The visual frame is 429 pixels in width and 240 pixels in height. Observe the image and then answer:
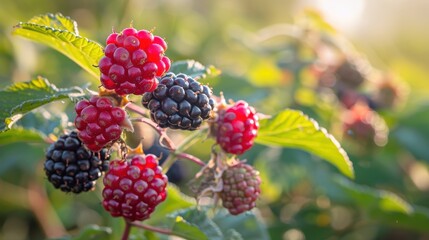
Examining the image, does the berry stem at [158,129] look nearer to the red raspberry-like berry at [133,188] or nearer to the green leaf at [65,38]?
the red raspberry-like berry at [133,188]

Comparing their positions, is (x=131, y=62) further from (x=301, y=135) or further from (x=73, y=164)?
(x=301, y=135)

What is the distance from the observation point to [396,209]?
291 cm

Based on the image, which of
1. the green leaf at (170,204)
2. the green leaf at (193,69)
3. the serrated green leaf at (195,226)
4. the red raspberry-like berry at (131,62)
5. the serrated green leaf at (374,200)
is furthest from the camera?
the serrated green leaf at (374,200)

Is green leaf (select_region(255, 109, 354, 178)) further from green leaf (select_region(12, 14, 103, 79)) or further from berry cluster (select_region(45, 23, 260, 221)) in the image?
green leaf (select_region(12, 14, 103, 79))

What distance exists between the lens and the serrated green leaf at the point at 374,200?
→ 2820 millimetres

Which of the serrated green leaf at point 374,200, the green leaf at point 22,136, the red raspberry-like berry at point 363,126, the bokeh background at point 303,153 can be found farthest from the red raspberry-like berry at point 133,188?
the red raspberry-like berry at point 363,126

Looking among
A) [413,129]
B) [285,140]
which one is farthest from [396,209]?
[285,140]

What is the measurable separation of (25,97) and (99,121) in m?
0.31

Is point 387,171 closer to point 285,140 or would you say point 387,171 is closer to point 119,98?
point 285,140

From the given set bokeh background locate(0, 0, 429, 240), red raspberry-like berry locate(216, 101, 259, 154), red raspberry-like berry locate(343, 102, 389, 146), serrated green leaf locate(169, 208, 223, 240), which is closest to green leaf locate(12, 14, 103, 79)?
red raspberry-like berry locate(216, 101, 259, 154)

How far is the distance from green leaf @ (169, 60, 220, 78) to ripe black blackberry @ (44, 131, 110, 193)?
348 millimetres

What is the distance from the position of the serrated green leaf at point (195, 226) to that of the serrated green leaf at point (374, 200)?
1156 mm

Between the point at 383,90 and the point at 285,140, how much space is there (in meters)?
1.84

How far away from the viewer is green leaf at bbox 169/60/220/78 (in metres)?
1.94
